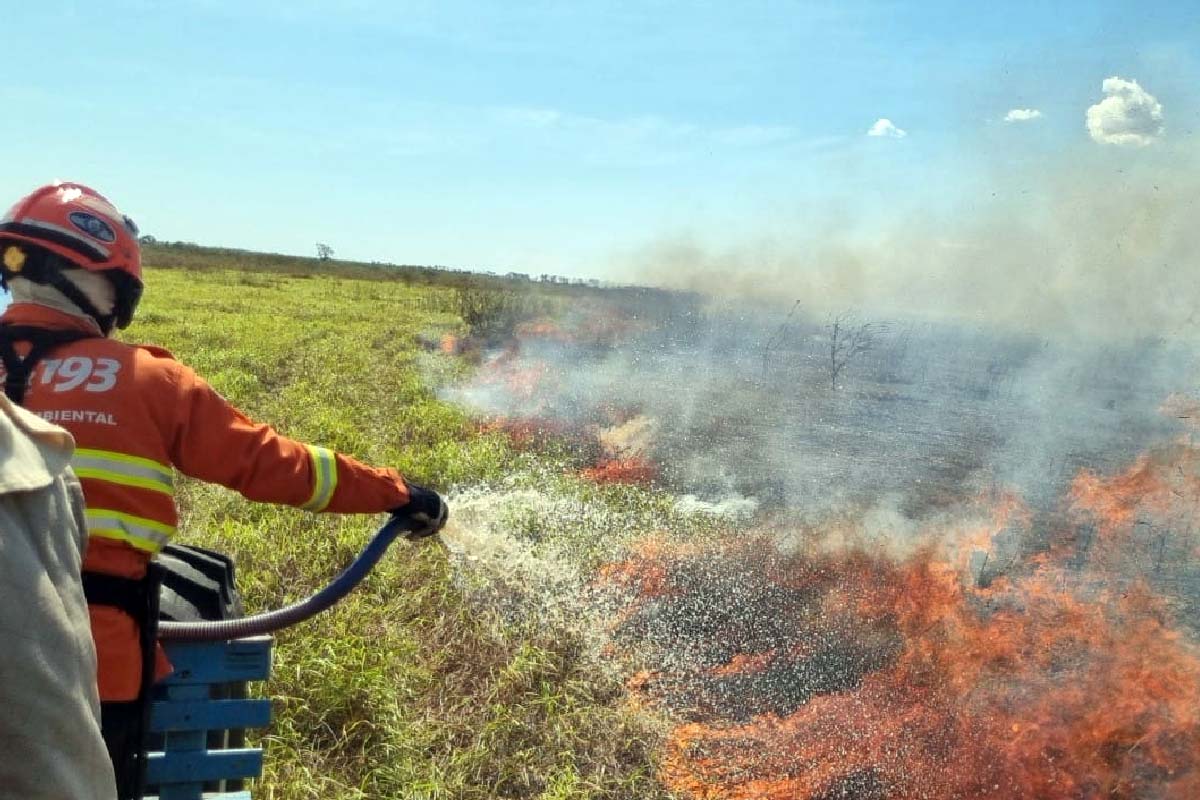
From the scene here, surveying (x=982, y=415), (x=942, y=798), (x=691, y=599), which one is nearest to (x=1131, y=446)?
(x=982, y=415)

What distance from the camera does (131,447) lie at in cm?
215

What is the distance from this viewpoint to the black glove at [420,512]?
107 inches

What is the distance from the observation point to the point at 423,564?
571cm

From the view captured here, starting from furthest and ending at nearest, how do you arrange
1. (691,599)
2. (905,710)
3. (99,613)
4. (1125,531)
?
(1125,531) < (691,599) < (905,710) < (99,613)

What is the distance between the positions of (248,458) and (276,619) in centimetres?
59

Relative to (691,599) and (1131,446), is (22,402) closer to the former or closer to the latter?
(691,599)

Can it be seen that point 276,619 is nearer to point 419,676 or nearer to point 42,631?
point 42,631

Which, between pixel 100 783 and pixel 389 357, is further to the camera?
pixel 389 357

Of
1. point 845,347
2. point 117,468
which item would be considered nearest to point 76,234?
point 117,468

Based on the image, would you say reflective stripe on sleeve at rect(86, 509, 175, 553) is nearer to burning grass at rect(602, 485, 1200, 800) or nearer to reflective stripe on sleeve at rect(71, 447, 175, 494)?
reflective stripe on sleeve at rect(71, 447, 175, 494)

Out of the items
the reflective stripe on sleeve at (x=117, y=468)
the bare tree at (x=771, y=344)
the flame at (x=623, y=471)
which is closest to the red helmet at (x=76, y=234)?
the reflective stripe on sleeve at (x=117, y=468)

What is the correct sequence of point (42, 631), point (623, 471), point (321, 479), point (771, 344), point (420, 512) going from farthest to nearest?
point (771, 344) → point (623, 471) → point (420, 512) → point (321, 479) → point (42, 631)

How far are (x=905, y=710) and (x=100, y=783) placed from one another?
4.05 metres

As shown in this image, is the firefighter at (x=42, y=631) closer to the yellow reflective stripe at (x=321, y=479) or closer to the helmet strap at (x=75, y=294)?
the yellow reflective stripe at (x=321, y=479)
